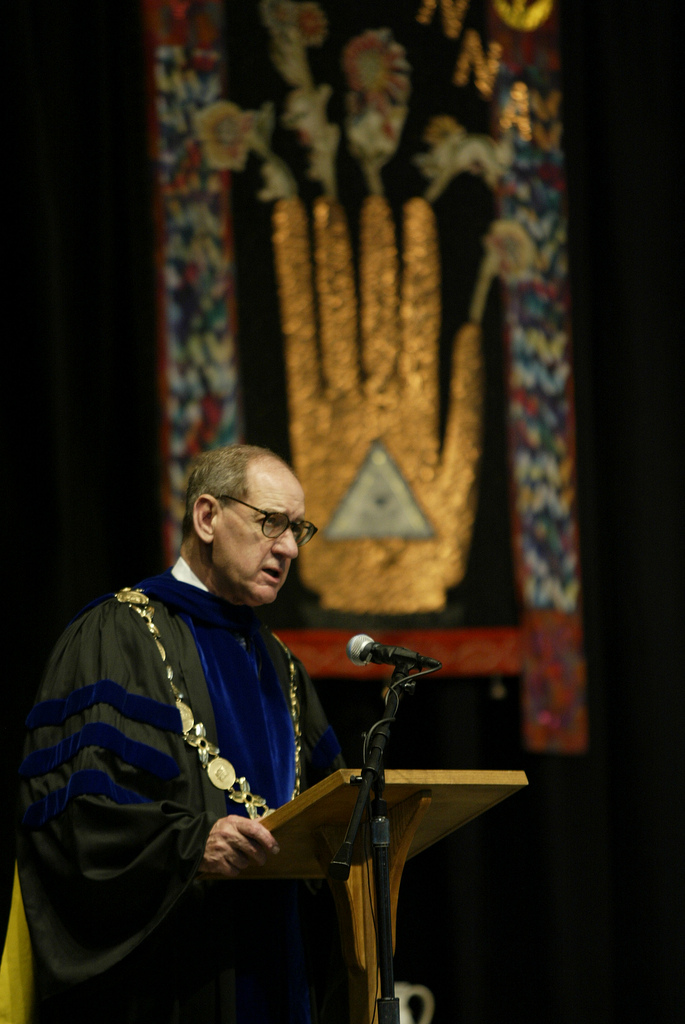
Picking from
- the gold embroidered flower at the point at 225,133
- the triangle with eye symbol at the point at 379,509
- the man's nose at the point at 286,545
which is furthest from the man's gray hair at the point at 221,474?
the gold embroidered flower at the point at 225,133

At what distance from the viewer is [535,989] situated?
12.2 ft

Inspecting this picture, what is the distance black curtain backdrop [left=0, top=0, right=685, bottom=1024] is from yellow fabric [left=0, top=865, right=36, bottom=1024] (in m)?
0.99

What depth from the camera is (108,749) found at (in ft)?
7.49

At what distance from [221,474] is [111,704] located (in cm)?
64

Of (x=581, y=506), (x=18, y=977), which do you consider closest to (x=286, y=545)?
(x=18, y=977)

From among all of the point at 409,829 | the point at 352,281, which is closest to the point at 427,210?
the point at 352,281

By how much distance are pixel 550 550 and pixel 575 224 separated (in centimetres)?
113

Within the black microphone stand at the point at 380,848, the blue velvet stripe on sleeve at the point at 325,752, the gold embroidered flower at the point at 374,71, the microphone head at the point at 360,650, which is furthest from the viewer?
the gold embroidered flower at the point at 374,71

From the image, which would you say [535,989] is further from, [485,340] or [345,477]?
[485,340]

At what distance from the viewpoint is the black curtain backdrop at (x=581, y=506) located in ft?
11.6

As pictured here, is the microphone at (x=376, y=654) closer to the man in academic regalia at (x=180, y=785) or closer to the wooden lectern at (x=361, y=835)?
the wooden lectern at (x=361, y=835)

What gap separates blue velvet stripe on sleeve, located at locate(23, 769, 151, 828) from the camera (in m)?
2.21

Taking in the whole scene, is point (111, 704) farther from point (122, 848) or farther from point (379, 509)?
point (379, 509)

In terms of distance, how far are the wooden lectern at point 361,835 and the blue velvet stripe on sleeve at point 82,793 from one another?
0.30m
